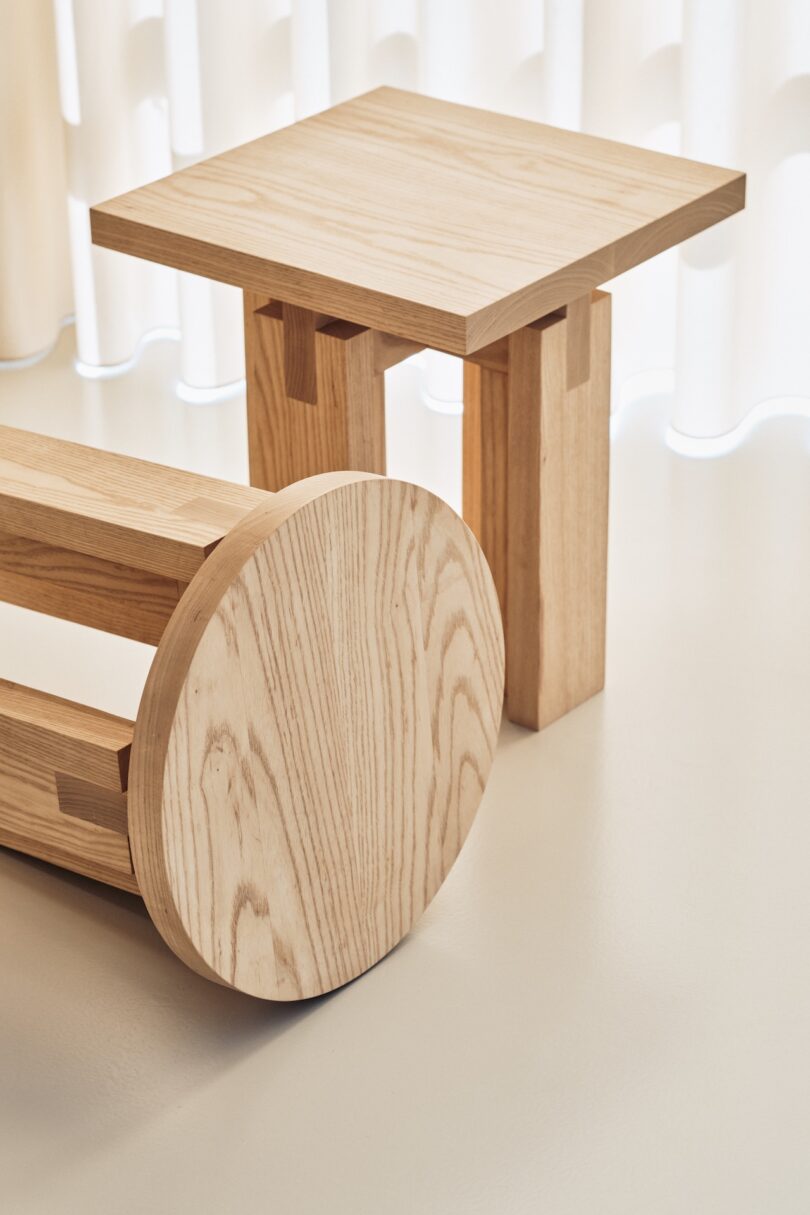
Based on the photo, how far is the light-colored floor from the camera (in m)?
1.39

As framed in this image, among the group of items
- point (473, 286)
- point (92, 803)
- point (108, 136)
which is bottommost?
point (92, 803)

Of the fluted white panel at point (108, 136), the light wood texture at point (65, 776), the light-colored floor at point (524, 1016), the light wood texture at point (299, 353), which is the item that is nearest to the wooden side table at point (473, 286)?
the light wood texture at point (299, 353)

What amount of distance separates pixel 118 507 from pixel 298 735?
26cm

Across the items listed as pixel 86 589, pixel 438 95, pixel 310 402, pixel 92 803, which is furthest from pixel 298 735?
pixel 438 95

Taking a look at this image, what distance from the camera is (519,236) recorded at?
67.2 inches

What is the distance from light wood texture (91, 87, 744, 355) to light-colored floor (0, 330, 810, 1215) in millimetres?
490

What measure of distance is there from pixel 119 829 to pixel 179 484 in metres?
0.30

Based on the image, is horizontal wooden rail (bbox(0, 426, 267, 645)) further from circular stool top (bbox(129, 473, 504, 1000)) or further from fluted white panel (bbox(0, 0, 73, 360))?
fluted white panel (bbox(0, 0, 73, 360))

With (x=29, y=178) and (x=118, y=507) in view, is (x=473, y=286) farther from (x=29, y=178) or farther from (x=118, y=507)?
(x=29, y=178)

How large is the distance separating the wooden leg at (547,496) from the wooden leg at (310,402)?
13 centimetres

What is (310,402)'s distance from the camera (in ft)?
5.73

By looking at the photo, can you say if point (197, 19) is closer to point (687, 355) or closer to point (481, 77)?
point (481, 77)

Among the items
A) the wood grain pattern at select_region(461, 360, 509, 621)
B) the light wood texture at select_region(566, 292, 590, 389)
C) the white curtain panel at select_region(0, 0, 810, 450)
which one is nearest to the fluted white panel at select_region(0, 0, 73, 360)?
the white curtain panel at select_region(0, 0, 810, 450)

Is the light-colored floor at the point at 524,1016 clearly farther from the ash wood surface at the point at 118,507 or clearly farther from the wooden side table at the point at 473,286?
the ash wood surface at the point at 118,507
